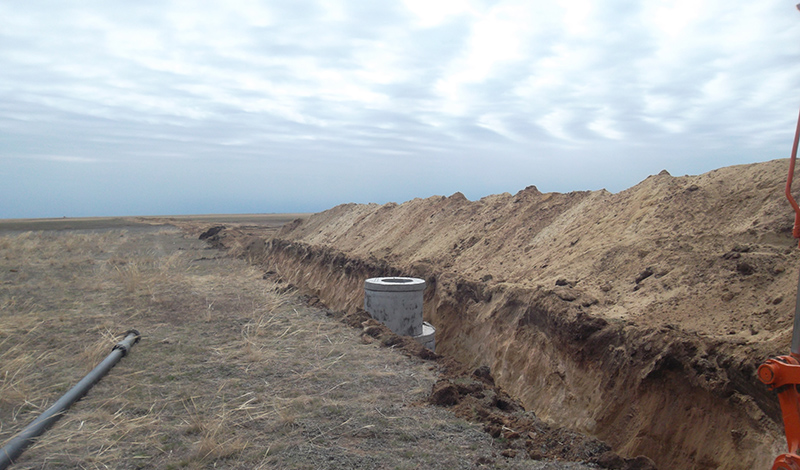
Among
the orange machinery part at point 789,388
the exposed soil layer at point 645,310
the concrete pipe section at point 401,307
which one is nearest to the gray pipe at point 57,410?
the concrete pipe section at point 401,307

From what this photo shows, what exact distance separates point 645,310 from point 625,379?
954mm

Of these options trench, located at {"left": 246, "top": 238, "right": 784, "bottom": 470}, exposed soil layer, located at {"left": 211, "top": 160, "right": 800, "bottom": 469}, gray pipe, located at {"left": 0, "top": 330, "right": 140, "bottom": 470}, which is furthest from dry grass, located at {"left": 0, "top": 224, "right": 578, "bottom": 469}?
exposed soil layer, located at {"left": 211, "top": 160, "right": 800, "bottom": 469}

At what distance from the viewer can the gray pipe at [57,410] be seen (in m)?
3.87

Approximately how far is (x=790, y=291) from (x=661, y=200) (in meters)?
3.61

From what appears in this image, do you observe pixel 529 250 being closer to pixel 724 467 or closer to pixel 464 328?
pixel 464 328

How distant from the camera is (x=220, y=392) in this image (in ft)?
17.5

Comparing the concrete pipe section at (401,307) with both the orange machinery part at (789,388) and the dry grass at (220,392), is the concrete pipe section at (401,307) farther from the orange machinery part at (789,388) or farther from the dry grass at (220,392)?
the orange machinery part at (789,388)

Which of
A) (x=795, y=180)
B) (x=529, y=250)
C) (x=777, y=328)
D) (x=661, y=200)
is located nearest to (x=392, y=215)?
(x=529, y=250)

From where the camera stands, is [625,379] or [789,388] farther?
[625,379]

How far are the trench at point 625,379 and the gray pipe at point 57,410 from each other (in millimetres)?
5032

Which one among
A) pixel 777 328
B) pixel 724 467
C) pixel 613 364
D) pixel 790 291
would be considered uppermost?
pixel 790 291

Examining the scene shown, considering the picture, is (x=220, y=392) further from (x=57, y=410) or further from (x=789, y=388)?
(x=789, y=388)

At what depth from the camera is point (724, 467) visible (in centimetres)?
394

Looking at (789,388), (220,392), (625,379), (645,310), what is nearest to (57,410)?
(220,392)
